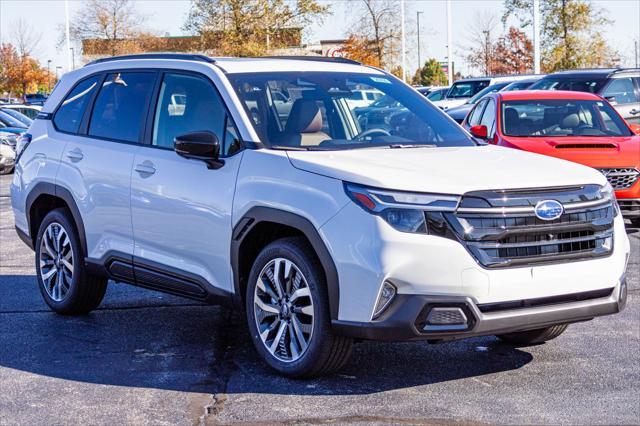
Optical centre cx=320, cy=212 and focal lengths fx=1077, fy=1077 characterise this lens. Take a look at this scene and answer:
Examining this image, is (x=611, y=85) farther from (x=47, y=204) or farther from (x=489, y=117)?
(x=47, y=204)

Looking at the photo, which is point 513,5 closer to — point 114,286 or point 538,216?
point 114,286

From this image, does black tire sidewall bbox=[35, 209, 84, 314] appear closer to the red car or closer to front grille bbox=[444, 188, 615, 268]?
front grille bbox=[444, 188, 615, 268]

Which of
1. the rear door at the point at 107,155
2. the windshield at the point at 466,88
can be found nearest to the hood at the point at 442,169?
the rear door at the point at 107,155

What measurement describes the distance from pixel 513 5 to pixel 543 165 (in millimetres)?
41511

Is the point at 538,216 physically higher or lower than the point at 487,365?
higher

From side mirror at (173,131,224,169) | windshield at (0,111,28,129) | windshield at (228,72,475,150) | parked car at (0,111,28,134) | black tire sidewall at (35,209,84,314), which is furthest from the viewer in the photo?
windshield at (0,111,28,129)

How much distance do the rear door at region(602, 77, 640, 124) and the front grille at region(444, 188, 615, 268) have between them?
13.4 meters

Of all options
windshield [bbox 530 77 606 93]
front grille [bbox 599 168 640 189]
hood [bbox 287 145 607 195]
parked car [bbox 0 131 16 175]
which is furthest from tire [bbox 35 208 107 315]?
parked car [bbox 0 131 16 175]

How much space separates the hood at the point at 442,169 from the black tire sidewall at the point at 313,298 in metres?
0.45

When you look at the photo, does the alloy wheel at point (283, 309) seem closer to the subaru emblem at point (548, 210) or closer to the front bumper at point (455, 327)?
the front bumper at point (455, 327)

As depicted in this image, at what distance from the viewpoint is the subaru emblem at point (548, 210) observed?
212 inches

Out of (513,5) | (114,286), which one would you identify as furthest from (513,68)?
(114,286)

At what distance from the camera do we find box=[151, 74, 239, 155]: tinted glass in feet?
20.9

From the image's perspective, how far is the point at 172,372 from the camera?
6.06 metres
